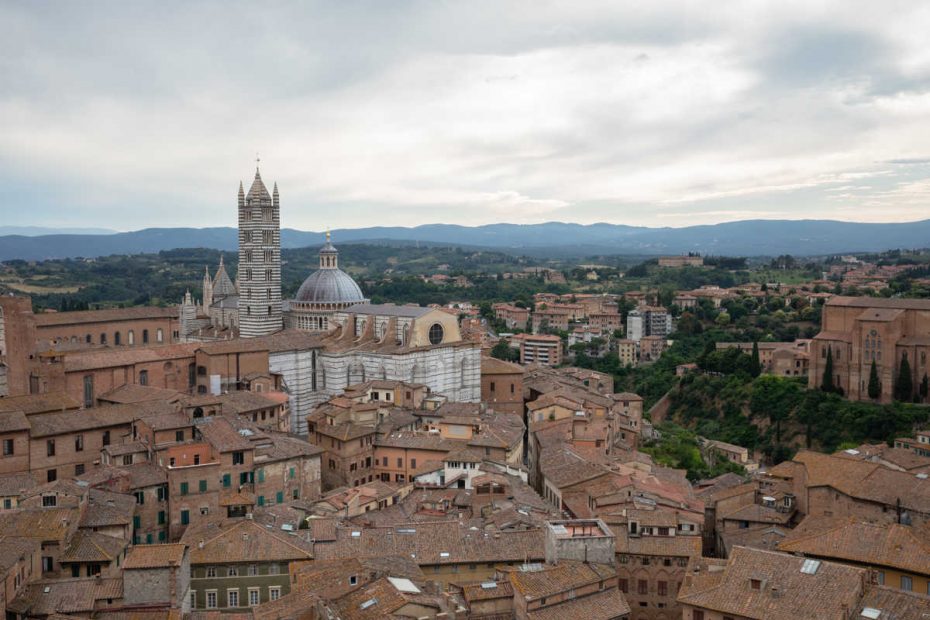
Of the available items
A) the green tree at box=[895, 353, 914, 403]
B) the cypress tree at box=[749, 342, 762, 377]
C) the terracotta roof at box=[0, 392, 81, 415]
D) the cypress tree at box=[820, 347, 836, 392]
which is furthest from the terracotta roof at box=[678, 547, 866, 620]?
the cypress tree at box=[749, 342, 762, 377]

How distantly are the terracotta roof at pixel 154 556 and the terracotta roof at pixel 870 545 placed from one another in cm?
1974

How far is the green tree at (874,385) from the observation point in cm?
6444

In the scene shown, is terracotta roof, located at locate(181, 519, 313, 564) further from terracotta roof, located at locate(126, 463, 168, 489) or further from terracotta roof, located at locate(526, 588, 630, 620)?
terracotta roof, located at locate(526, 588, 630, 620)

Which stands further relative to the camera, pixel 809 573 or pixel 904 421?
pixel 904 421

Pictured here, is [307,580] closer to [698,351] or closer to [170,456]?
[170,456]

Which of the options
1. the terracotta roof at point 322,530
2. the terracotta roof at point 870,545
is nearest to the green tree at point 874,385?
the terracotta roof at point 870,545

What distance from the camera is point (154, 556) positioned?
26344mm

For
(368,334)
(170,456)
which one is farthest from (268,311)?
(170,456)

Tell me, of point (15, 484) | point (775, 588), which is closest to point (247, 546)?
point (15, 484)

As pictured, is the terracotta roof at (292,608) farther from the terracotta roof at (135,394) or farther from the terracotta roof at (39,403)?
the terracotta roof at (135,394)

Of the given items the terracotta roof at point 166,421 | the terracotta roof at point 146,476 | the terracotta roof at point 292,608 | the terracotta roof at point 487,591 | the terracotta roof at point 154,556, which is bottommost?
the terracotta roof at point 487,591

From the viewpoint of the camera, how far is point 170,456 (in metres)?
35.1

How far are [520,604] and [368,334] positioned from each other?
1388 inches

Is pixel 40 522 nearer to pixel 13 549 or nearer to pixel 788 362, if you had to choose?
pixel 13 549
